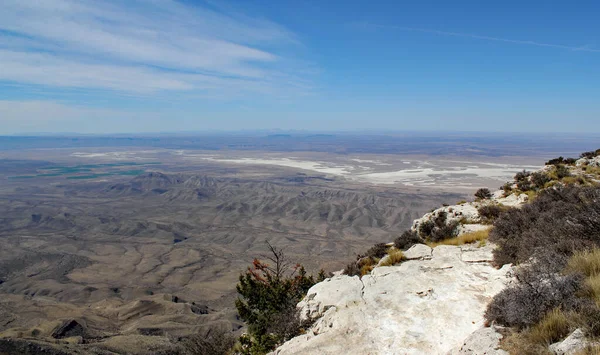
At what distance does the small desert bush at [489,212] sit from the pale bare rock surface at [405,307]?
11.6 feet

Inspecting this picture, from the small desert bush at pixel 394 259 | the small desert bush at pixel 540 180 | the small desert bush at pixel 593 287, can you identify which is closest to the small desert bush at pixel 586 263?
the small desert bush at pixel 593 287

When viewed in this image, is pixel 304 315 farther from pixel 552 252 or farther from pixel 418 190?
pixel 418 190

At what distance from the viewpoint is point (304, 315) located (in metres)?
7.20

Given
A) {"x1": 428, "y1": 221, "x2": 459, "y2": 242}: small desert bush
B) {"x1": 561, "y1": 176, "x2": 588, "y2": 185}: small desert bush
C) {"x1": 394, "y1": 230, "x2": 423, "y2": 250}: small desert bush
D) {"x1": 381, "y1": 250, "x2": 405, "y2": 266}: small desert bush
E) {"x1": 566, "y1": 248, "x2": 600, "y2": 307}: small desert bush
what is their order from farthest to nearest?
1. {"x1": 561, "y1": 176, "x2": 588, "y2": 185}: small desert bush
2. {"x1": 394, "y1": 230, "x2": 423, "y2": 250}: small desert bush
3. {"x1": 428, "y1": 221, "x2": 459, "y2": 242}: small desert bush
4. {"x1": 381, "y1": 250, "x2": 405, "y2": 266}: small desert bush
5. {"x1": 566, "y1": 248, "x2": 600, "y2": 307}: small desert bush

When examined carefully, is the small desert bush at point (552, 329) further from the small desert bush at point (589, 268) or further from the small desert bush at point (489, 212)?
the small desert bush at point (489, 212)

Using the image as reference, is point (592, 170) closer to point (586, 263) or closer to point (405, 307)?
point (586, 263)

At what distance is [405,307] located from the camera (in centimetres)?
655

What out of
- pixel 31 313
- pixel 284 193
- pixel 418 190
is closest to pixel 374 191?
pixel 418 190

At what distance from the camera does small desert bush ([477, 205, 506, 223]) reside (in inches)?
469

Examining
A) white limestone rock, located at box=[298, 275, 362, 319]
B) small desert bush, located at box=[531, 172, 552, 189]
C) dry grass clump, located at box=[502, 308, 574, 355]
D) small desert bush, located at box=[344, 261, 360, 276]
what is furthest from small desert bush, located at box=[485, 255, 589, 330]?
Result: small desert bush, located at box=[531, 172, 552, 189]

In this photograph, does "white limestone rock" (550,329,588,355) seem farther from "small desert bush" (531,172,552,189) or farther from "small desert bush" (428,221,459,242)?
"small desert bush" (531,172,552,189)

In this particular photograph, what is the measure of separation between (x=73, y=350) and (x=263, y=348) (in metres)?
19.0

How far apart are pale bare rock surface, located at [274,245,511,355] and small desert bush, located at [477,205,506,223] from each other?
3532 mm

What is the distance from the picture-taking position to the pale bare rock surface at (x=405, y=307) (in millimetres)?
5438
